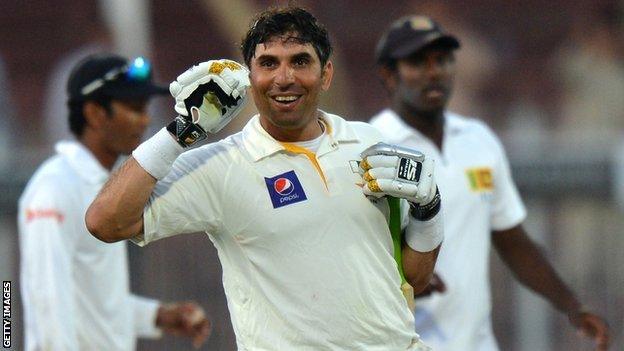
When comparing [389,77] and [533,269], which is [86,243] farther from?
[533,269]

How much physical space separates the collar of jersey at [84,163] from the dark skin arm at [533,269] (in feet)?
6.07

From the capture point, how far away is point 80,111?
6820 mm

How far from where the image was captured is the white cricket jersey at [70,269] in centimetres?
614

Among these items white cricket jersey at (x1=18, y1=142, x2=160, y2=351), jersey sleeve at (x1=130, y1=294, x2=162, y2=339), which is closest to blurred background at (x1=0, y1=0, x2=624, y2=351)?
jersey sleeve at (x1=130, y1=294, x2=162, y2=339)

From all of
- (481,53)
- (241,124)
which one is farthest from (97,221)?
(481,53)

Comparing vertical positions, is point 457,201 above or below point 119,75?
below

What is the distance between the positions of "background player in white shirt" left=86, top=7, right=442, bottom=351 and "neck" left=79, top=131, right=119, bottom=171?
7.20ft

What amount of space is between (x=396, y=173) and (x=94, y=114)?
2620 mm

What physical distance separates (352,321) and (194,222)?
56 cm

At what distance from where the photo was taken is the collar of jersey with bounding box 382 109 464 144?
673 centimetres

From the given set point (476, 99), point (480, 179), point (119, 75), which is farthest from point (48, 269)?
point (476, 99)

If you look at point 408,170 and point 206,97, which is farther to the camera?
point 408,170

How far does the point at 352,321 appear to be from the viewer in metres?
4.49

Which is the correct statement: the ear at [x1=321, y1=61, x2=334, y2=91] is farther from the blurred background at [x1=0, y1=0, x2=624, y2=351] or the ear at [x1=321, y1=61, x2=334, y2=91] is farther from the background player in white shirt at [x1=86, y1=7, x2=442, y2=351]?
the blurred background at [x1=0, y1=0, x2=624, y2=351]
